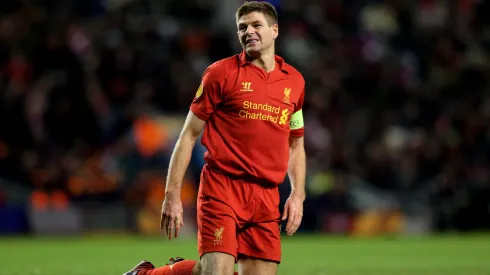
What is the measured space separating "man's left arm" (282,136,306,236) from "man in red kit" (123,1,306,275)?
132mm

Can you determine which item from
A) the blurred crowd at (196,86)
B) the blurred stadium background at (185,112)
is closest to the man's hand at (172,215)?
the blurred stadium background at (185,112)

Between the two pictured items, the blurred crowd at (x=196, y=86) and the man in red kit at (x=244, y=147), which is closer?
the man in red kit at (x=244, y=147)

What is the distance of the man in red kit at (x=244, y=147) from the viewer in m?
6.46

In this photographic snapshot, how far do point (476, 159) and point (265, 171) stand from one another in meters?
12.4

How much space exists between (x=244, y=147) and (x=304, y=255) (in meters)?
7.18

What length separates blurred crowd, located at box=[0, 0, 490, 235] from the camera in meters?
16.7

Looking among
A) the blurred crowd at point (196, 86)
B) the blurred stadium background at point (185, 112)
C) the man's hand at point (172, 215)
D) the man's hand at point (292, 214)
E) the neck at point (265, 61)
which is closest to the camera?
the man's hand at point (172, 215)

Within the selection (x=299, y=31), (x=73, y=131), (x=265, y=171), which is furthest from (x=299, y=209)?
(x=299, y=31)

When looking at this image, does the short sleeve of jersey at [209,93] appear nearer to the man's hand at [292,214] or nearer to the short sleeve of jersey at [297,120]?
the short sleeve of jersey at [297,120]

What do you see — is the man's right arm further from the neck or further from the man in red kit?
the neck

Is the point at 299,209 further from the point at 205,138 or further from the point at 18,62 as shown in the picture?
the point at 18,62

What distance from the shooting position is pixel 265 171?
662 cm

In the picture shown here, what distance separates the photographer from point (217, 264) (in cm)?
632

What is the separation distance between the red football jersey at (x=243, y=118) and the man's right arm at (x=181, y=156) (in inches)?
2.7
